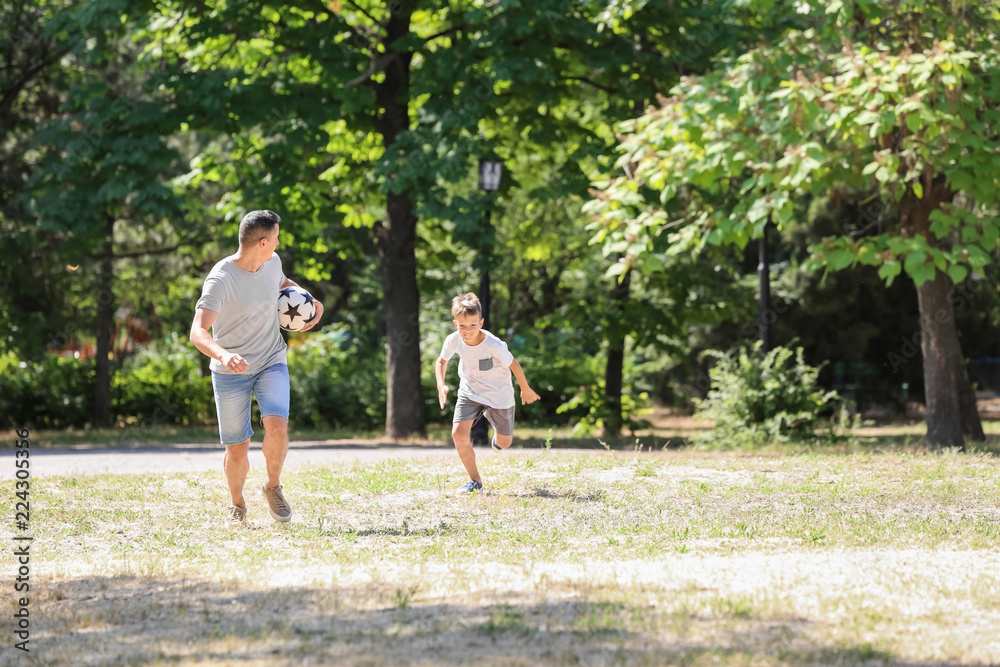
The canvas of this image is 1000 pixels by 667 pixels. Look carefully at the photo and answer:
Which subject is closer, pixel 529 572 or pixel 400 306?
pixel 529 572

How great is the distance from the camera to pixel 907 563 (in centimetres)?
597

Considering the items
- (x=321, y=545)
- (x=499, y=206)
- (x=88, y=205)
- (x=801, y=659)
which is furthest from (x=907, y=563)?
(x=88, y=205)

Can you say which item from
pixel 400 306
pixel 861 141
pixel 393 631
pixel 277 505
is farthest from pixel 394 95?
pixel 393 631

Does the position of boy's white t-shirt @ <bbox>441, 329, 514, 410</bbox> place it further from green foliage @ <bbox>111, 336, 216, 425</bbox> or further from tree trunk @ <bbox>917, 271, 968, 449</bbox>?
green foliage @ <bbox>111, 336, 216, 425</bbox>

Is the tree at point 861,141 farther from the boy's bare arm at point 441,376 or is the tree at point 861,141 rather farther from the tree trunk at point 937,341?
the boy's bare arm at point 441,376

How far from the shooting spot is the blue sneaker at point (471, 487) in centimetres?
879

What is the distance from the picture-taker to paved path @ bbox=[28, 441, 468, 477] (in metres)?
12.1

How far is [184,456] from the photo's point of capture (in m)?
14.3

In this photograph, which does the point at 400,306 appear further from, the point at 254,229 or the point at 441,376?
the point at 254,229

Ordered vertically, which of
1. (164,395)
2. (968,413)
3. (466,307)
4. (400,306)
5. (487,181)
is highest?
(487,181)

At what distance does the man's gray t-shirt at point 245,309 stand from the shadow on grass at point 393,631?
200 cm

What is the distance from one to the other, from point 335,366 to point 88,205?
7.85 metres

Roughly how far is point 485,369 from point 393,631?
416 centimetres

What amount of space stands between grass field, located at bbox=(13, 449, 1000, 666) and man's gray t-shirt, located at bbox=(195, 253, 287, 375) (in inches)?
45.2
